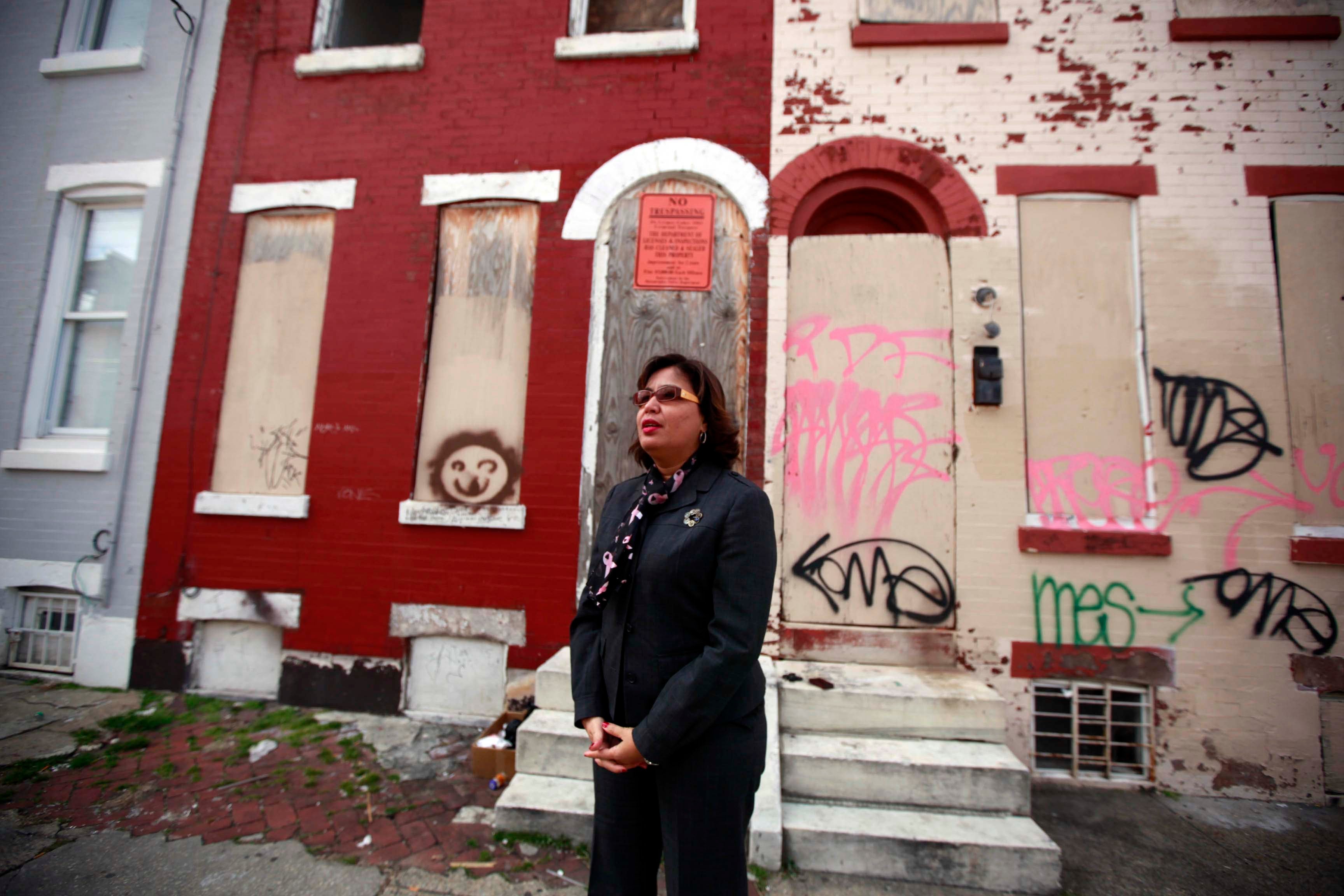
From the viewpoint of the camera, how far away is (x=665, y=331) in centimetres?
450

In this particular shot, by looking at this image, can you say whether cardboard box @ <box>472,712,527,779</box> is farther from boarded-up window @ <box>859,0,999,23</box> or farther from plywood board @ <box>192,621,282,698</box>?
boarded-up window @ <box>859,0,999,23</box>

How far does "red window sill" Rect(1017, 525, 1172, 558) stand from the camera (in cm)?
399

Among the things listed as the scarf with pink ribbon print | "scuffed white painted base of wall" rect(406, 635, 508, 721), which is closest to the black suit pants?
the scarf with pink ribbon print

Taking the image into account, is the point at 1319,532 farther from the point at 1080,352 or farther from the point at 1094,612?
the point at 1080,352

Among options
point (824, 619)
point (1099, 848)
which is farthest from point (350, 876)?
point (1099, 848)

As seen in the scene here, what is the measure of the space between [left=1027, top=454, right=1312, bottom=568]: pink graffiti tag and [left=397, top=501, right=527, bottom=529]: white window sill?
3.71 metres

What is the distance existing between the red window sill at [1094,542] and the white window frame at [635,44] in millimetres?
4472

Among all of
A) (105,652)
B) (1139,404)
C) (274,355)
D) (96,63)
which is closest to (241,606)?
(105,652)

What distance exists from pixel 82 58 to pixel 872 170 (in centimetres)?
709

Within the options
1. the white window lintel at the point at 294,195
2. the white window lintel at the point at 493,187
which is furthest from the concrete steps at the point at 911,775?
the white window lintel at the point at 294,195

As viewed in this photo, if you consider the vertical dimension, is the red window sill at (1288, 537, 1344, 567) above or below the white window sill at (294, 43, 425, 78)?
below

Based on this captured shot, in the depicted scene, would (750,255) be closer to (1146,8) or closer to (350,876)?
(1146,8)

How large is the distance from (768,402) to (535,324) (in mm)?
1911

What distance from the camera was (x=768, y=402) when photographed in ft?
14.3
